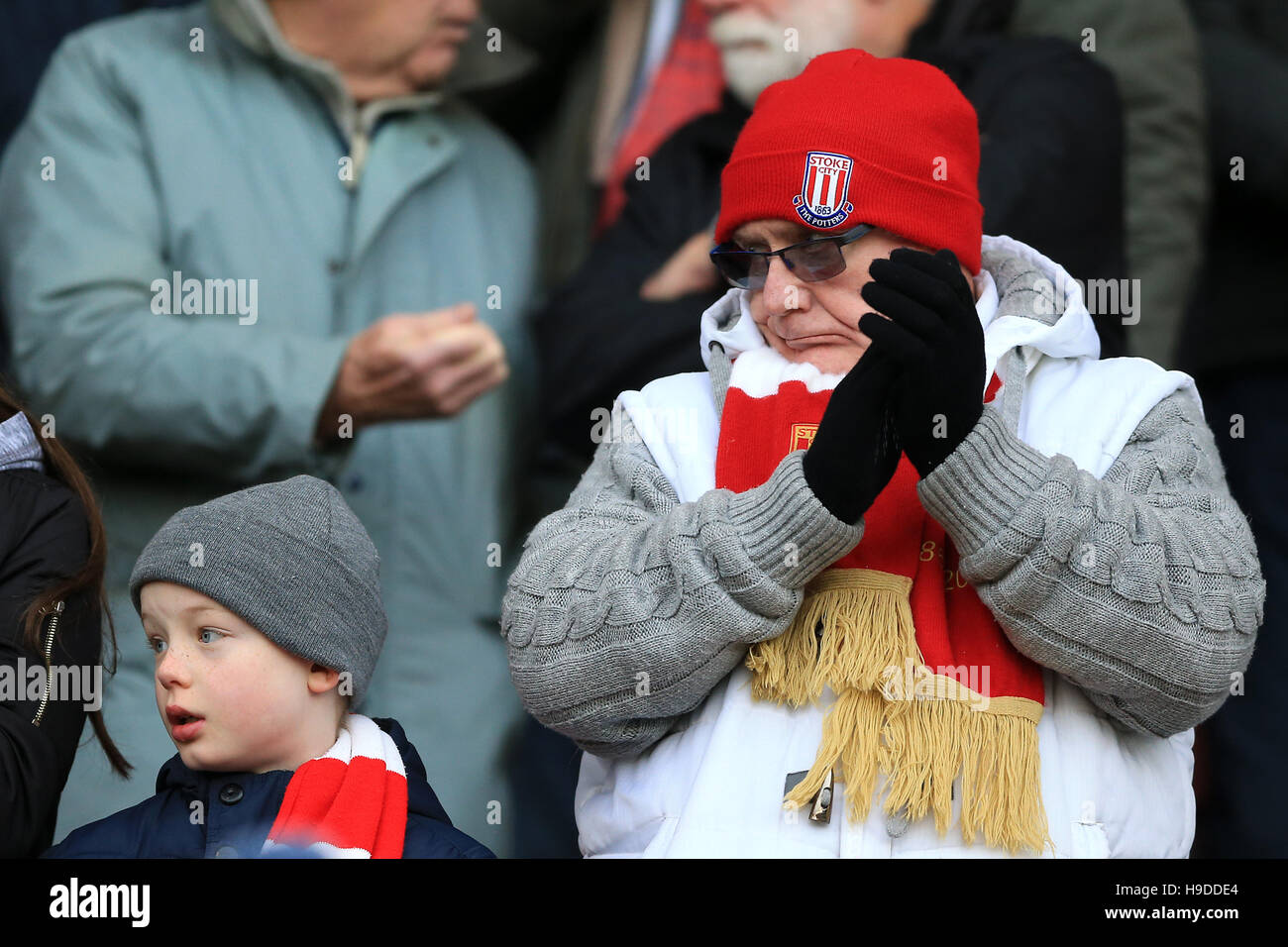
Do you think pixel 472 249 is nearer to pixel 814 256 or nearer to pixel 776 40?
pixel 776 40

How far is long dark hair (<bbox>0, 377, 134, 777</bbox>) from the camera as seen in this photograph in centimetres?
247

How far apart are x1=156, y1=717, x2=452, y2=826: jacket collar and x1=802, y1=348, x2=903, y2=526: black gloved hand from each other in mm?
727

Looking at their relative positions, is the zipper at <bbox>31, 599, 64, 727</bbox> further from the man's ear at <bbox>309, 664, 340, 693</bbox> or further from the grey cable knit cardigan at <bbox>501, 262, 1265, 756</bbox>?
the grey cable knit cardigan at <bbox>501, 262, 1265, 756</bbox>

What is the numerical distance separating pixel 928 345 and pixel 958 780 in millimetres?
545

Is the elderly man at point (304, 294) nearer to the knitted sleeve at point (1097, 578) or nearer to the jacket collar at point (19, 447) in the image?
the jacket collar at point (19, 447)

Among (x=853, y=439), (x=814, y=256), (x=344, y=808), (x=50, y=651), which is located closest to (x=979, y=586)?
(x=853, y=439)

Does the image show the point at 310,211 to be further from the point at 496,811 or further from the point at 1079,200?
the point at 1079,200

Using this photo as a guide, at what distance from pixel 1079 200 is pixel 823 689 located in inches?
59.1

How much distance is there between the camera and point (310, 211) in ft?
12.3

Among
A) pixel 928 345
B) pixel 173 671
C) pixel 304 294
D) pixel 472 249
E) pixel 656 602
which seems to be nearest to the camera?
pixel 928 345

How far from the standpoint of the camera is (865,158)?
95.0 inches

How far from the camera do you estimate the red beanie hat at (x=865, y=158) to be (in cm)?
240

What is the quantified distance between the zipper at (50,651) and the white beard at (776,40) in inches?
71.8
